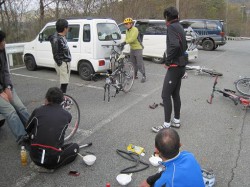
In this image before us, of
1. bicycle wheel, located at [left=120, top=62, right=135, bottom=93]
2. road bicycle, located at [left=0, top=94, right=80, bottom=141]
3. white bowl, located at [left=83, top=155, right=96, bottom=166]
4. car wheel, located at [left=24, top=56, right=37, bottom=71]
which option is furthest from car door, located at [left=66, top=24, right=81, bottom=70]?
white bowl, located at [left=83, top=155, right=96, bottom=166]

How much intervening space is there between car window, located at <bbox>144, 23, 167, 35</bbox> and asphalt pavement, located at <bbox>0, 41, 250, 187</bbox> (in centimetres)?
390

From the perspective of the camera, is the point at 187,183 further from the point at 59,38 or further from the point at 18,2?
the point at 18,2

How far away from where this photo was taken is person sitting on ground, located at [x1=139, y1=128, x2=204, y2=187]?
2.22m

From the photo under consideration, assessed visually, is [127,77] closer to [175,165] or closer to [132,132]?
[132,132]

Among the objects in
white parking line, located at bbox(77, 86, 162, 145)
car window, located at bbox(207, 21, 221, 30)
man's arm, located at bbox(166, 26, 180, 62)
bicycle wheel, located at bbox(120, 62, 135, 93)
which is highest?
car window, located at bbox(207, 21, 221, 30)

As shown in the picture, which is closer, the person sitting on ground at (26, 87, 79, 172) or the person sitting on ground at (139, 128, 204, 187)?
the person sitting on ground at (139, 128, 204, 187)

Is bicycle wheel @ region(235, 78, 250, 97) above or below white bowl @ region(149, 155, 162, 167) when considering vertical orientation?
above

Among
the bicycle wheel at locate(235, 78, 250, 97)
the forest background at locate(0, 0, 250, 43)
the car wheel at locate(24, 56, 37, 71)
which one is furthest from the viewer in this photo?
the forest background at locate(0, 0, 250, 43)

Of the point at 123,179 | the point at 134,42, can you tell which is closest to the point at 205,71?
the point at 134,42

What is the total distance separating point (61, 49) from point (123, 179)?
2949mm

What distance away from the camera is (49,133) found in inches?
135

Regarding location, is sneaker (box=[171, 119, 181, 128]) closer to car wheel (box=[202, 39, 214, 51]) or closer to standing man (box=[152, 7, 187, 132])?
standing man (box=[152, 7, 187, 132])

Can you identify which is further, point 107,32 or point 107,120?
point 107,32

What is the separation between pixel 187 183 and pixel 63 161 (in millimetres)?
1910
